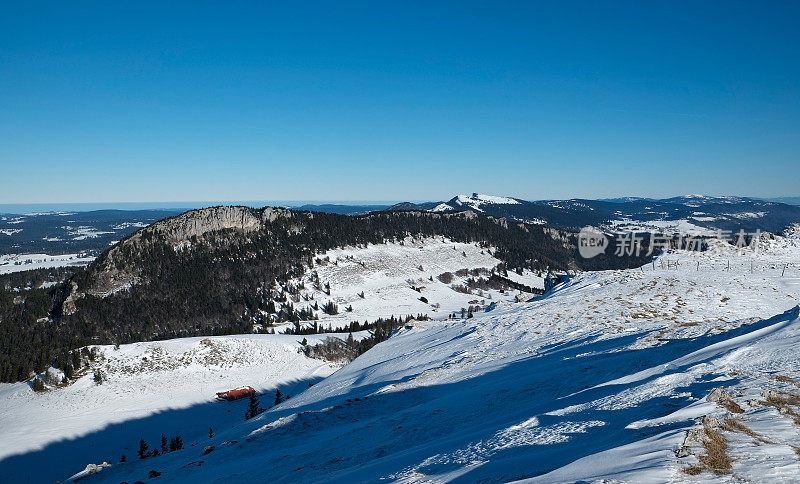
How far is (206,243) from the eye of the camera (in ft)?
418

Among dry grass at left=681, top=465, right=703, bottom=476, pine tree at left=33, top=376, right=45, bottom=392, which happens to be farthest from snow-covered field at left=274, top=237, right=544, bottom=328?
dry grass at left=681, top=465, right=703, bottom=476

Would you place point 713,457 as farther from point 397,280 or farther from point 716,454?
point 397,280

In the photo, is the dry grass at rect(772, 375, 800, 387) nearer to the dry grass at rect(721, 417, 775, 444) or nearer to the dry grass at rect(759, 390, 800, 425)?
the dry grass at rect(759, 390, 800, 425)

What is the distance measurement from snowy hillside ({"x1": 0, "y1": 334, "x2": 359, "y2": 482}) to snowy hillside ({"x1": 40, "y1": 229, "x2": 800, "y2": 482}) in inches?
825

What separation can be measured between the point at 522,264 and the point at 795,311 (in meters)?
149

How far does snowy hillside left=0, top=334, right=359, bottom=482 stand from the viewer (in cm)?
3566

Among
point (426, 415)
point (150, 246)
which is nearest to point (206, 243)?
point (150, 246)

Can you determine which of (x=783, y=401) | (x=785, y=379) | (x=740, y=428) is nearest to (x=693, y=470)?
(x=740, y=428)

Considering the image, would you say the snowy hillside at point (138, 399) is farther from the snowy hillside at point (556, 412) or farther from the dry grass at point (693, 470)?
the dry grass at point (693, 470)

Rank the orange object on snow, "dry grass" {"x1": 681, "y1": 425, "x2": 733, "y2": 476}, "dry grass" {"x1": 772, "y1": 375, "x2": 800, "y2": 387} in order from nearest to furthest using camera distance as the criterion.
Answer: "dry grass" {"x1": 681, "y1": 425, "x2": 733, "y2": 476} → "dry grass" {"x1": 772, "y1": 375, "x2": 800, "y2": 387} → the orange object on snow

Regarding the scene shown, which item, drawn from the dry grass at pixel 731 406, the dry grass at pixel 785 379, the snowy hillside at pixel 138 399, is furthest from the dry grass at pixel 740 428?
the snowy hillside at pixel 138 399

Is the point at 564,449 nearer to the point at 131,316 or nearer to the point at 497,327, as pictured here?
the point at 497,327

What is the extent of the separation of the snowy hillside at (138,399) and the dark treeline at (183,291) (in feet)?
88.7

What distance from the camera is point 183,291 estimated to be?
106 meters
